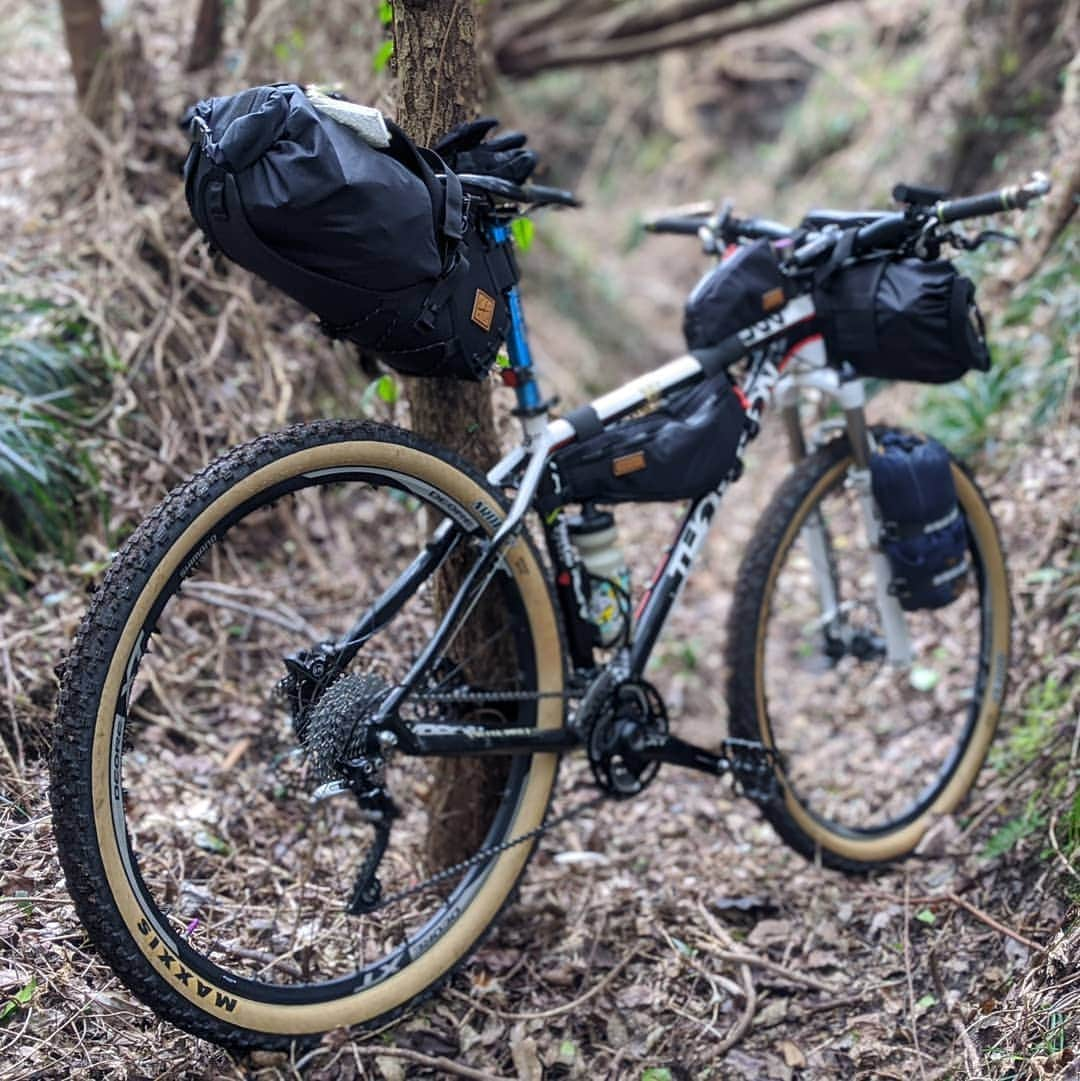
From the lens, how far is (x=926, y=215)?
255 centimetres

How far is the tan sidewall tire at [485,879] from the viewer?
1761 millimetres

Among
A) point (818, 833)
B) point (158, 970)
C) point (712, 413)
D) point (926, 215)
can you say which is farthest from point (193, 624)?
point (926, 215)

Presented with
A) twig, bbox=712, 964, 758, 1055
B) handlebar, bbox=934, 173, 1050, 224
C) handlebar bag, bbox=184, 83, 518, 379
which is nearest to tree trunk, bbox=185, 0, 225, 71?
handlebar bag, bbox=184, 83, 518, 379

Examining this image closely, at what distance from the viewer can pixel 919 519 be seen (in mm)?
2824

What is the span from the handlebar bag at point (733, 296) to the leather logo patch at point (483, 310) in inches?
23.9

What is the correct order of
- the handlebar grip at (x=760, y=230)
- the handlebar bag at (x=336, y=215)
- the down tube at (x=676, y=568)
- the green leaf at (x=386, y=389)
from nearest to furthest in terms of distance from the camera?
1. the handlebar bag at (x=336, y=215)
2. the green leaf at (x=386, y=389)
3. the down tube at (x=676, y=568)
4. the handlebar grip at (x=760, y=230)

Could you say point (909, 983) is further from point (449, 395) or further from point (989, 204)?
point (989, 204)

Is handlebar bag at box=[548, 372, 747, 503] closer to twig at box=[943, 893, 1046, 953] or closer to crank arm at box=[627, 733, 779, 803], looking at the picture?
crank arm at box=[627, 733, 779, 803]

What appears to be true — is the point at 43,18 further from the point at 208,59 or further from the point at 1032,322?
the point at 1032,322

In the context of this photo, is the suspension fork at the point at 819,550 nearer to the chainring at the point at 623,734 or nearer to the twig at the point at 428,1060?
the chainring at the point at 623,734

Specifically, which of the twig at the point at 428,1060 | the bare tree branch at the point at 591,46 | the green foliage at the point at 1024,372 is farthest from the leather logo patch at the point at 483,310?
the bare tree branch at the point at 591,46

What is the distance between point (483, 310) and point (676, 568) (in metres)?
0.88

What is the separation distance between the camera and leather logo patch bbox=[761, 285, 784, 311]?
2609 mm

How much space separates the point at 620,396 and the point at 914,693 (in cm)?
192
